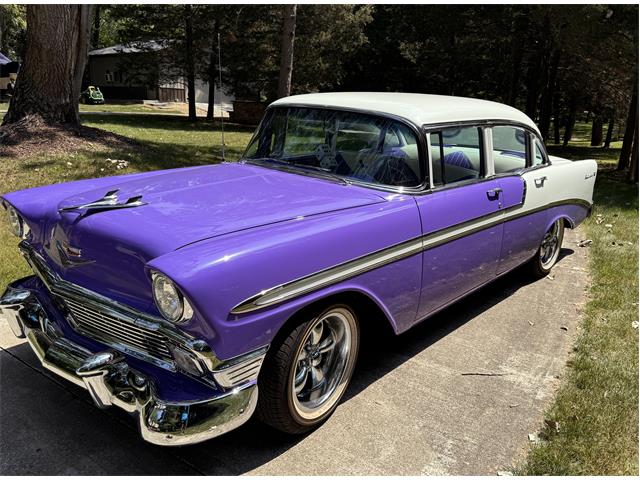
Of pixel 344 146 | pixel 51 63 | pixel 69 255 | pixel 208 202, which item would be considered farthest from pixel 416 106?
pixel 51 63

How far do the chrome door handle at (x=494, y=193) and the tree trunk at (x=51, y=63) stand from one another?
7.35 meters

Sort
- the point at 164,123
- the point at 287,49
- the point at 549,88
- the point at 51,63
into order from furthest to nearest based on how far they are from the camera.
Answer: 1. the point at 549,88
2. the point at 164,123
3. the point at 287,49
4. the point at 51,63

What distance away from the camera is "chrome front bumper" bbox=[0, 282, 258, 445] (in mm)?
2217

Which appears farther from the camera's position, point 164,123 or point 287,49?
point 164,123

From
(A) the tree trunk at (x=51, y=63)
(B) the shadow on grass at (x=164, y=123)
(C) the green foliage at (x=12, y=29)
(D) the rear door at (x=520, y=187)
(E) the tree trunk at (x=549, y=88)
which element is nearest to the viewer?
(D) the rear door at (x=520, y=187)

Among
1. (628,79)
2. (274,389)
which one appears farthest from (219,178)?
(628,79)

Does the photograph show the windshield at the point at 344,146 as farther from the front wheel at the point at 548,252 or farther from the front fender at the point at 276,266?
the front wheel at the point at 548,252

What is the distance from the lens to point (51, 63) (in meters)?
8.41

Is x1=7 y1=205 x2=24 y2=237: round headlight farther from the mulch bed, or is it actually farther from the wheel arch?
the mulch bed

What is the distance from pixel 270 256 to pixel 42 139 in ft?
24.0

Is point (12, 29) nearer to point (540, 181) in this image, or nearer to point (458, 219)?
point (540, 181)

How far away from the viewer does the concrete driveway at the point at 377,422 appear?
2.55m

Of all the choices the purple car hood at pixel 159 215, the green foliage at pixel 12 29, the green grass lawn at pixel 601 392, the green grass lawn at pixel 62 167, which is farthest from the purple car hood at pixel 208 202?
the green foliage at pixel 12 29

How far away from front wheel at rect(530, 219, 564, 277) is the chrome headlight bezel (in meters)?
3.90
